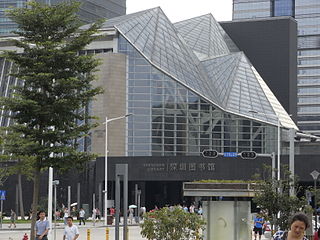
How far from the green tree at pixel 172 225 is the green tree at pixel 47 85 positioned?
4.94 metres

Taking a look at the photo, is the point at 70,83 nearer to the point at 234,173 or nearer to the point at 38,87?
the point at 38,87

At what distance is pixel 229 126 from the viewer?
101 m

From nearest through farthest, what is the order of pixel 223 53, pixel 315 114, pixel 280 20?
pixel 223 53
pixel 280 20
pixel 315 114

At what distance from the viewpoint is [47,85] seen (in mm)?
31031

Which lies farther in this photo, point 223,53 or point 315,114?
point 315,114

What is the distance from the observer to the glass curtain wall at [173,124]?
328ft

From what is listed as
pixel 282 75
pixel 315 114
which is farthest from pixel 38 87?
pixel 315 114

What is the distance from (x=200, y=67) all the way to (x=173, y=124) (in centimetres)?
939

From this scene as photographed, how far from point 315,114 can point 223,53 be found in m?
73.6

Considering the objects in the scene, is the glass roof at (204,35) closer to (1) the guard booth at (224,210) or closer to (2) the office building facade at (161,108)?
(2) the office building facade at (161,108)

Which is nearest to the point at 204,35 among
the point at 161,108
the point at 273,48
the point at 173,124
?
the point at 273,48

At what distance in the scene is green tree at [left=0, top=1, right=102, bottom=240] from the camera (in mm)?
30656

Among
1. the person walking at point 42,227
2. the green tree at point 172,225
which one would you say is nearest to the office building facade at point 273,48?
the green tree at point 172,225

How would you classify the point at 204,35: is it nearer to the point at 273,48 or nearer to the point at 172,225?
the point at 273,48
